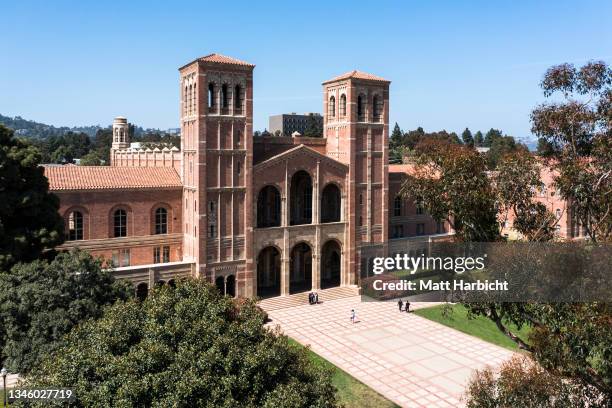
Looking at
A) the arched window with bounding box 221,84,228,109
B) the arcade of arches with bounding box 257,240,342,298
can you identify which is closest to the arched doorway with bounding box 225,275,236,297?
the arcade of arches with bounding box 257,240,342,298

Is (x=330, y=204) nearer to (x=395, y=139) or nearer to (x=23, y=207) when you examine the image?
(x=23, y=207)

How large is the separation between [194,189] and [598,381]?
3021cm

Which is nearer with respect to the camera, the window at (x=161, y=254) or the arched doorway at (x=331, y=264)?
the window at (x=161, y=254)

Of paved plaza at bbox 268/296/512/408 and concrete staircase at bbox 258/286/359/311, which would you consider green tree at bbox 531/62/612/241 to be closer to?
paved plaza at bbox 268/296/512/408

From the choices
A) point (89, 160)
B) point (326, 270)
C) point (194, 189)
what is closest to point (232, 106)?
point (194, 189)

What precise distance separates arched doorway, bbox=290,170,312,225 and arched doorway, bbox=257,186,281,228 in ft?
5.14

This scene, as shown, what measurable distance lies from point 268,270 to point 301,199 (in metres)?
6.77

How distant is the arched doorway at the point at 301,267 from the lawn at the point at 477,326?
1117 centimetres

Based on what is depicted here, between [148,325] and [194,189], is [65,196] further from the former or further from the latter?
[148,325]

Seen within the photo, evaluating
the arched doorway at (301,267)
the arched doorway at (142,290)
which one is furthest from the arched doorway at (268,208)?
the arched doorway at (142,290)

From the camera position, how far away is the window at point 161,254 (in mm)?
41281

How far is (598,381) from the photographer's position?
1501 cm

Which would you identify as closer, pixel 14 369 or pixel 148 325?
pixel 148 325

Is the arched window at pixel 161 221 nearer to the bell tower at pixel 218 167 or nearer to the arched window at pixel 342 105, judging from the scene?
the bell tower at pixel 218 167
